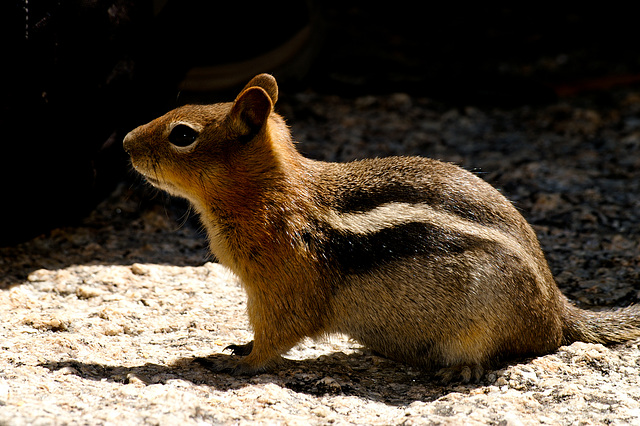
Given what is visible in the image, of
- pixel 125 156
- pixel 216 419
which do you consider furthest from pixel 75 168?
pixel 216 419

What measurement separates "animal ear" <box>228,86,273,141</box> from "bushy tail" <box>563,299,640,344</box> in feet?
5.82

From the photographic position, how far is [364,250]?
343cm

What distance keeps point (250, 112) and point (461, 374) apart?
158 cm

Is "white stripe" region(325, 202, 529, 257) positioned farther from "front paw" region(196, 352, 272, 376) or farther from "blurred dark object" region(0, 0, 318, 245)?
"blurred dark object" region(0, 0, 318, 245)

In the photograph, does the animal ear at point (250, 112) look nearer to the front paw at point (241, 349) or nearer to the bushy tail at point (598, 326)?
the front paw at point (241, 349)

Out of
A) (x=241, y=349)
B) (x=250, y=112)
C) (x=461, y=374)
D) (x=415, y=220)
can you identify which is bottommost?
(x=461, y=374)

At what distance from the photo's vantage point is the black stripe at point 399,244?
3.36 meters

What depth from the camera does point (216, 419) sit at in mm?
2771

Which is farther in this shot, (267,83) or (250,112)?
(267,83)

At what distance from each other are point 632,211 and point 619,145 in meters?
1.31

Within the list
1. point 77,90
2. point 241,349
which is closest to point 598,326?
point 241,349

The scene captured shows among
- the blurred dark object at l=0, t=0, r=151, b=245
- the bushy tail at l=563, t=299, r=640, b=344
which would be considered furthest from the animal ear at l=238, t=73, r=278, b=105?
the bushy tail at l=563, t=299, r=640, b=344

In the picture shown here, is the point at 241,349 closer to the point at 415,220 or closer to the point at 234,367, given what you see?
the point at 234,367

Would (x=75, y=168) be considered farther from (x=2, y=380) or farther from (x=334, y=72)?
(x=334, y=72)
